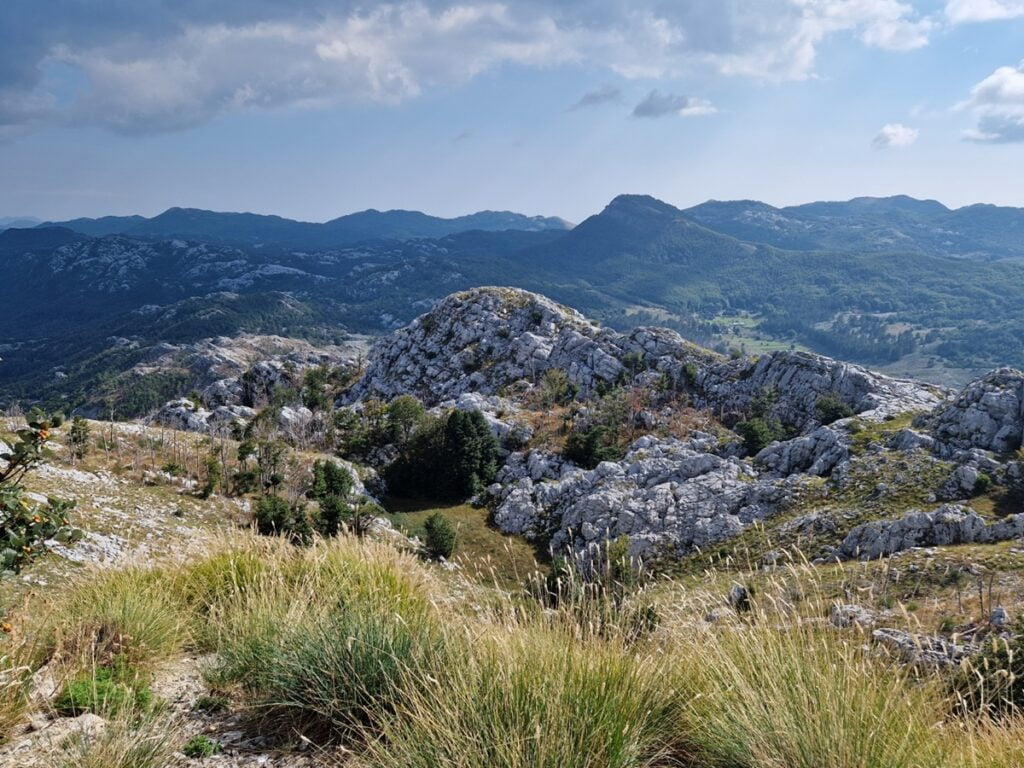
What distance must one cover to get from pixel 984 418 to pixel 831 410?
17.6 meters

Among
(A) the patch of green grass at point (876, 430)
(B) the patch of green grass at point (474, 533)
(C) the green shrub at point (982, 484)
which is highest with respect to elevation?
(A) the patch of green grass at point (876, 430)

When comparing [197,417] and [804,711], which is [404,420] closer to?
[197,417]

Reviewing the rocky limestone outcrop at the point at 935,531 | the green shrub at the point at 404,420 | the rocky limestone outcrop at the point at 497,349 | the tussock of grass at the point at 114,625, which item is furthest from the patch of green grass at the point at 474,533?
the tussock of grass at the point at 114,625

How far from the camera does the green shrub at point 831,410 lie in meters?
60.4

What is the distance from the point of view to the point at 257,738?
560 centimetres

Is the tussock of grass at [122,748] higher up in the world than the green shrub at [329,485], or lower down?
higher up

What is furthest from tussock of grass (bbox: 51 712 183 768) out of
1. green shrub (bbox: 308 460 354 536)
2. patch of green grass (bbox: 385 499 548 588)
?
patch of green grass (bbox: 385 499 548 588)

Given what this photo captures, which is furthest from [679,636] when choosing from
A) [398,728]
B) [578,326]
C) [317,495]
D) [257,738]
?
[578,326]

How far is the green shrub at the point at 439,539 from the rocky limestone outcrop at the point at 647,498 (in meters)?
8.83

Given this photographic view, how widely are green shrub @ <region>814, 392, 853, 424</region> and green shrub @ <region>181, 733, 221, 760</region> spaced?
2632 inches

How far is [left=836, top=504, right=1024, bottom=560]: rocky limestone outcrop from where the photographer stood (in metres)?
29.1

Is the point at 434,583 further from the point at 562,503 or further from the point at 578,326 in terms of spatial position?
the point at 578,326

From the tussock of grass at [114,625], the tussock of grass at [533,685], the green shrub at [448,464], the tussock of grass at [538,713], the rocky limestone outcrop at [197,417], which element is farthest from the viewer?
the rocky limestone outcrop at [197,417]

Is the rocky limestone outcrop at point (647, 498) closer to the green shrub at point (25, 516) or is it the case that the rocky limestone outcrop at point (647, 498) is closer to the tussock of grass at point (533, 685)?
the tussock of grass at point (533, 685)
